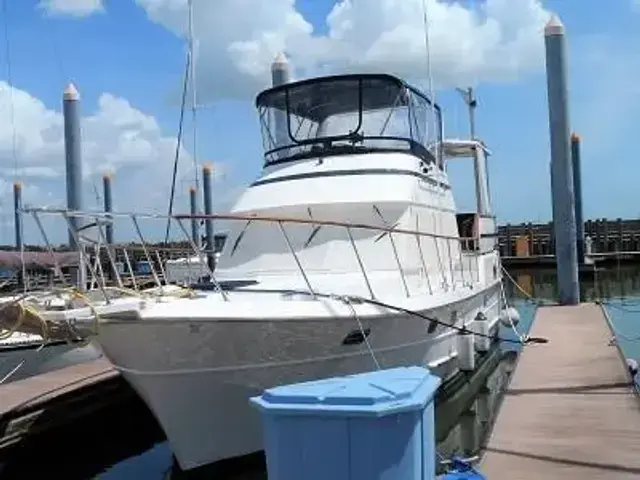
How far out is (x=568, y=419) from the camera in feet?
24.7

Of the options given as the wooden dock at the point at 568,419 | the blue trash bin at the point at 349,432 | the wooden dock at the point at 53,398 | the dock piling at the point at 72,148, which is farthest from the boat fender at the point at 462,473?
the dock piling at the point at 72,148

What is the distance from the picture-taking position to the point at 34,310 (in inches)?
270

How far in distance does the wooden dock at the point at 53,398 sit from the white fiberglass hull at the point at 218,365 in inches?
94.9

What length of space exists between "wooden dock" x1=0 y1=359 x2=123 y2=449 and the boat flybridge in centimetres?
234

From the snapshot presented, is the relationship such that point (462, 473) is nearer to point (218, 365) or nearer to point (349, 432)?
point (349, 432)

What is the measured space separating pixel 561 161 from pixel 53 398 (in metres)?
12.7

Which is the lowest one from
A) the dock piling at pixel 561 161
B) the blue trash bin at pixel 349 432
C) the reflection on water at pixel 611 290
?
the reflection on water at pixel 611 290

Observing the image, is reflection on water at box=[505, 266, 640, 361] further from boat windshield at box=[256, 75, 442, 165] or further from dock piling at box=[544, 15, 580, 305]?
boat windshield at box=[256, 75, 442, 165]

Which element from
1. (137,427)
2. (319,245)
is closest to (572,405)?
(319,245)

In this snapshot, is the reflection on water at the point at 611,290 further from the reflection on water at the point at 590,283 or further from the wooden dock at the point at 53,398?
the wooden dock at the point at 53,398

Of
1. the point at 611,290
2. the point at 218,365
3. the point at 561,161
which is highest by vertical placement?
the point at 561,161

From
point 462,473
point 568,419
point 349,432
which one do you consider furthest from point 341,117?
point 349,432

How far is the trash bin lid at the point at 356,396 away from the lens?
432cm

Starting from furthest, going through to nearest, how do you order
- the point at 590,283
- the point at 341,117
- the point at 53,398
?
the point at 590,283, the point at 341,117, the point at 53,398
